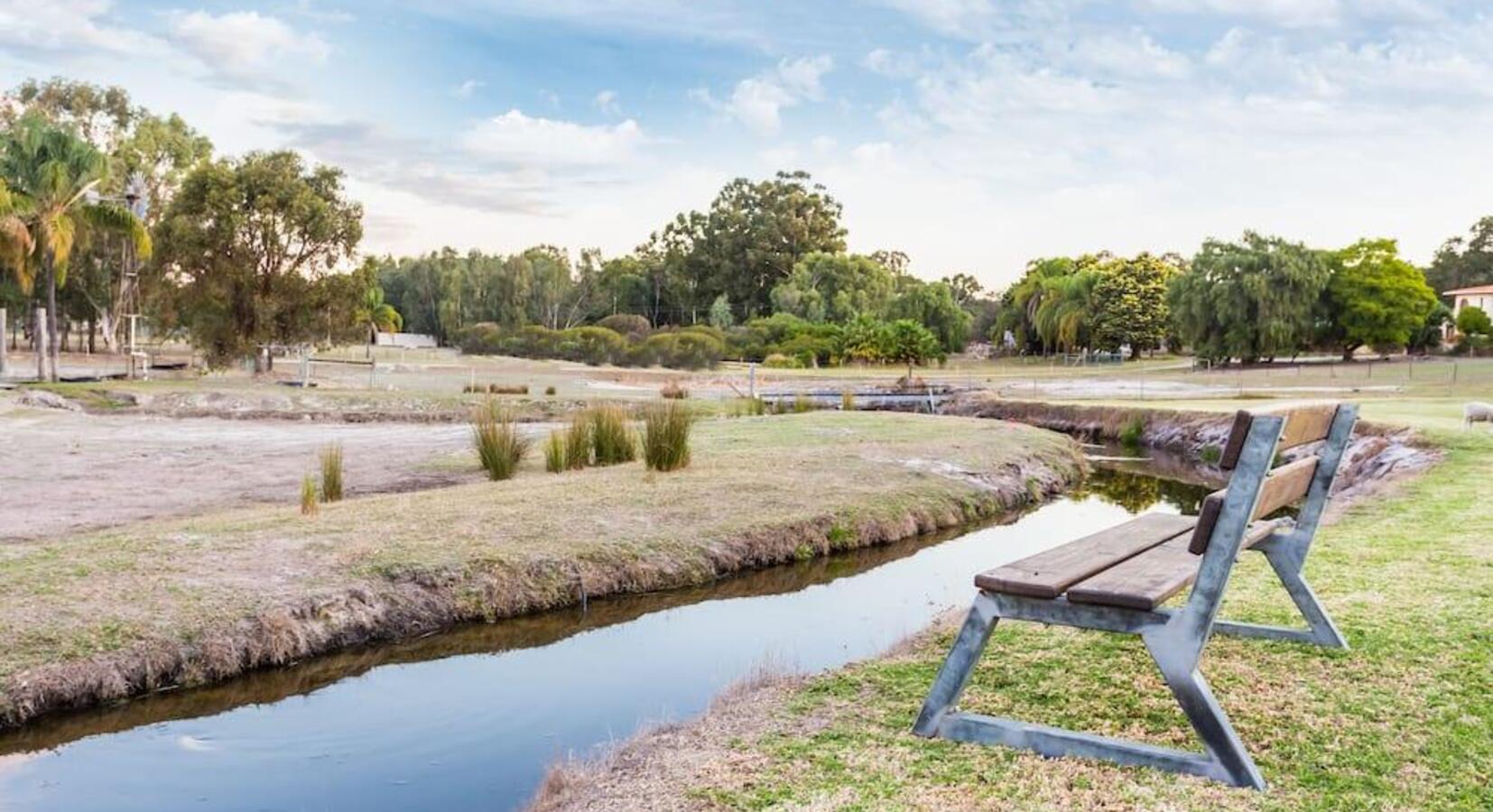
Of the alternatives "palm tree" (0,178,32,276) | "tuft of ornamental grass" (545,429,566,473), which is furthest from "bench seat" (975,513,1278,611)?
"palm tree" (0,178,32,276)

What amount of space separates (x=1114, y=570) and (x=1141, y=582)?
Result: 309 millimetres

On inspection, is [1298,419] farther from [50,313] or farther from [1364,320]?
[1364,320]

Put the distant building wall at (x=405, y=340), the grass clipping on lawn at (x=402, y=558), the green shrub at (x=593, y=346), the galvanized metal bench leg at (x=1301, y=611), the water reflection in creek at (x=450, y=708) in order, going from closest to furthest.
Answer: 1. the galvanized metal bench leg at (x=1301, y=611)
2. the water reflection in creek at (x=450, y=708)
3. the grass clipping on lawn at (x=402, y=558)
4. the green shrub at (x=593, y=346)
5. the distant building wall at (x=405, y=340)

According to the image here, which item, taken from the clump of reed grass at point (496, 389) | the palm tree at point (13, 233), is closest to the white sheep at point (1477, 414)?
the clump of reed grass at point (496, 389)

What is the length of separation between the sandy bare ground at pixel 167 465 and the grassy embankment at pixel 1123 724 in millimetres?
8548

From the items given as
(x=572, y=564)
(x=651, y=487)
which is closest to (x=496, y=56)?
(x=651, y=487)

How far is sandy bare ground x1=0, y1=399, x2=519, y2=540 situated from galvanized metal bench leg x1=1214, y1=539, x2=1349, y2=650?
10.3 meters

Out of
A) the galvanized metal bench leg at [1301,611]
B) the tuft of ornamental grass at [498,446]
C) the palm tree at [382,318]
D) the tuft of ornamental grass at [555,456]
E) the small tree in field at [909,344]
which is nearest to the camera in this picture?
the galvanized metal bench leg at [1301,611]

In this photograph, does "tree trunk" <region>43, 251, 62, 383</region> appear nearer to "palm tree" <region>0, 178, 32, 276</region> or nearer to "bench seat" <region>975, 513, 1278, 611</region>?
"palm tree" <region>0, 178, 32, 276</region>

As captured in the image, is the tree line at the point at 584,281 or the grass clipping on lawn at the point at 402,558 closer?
the grass clipping on lawn at the point at 402,558

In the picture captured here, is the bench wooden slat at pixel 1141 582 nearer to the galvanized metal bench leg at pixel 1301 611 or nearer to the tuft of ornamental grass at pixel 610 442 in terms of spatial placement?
the galvanized metal bench leg at pixel 1301 611

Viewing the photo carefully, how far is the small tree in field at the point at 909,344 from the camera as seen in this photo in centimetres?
6806

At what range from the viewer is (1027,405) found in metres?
34.2

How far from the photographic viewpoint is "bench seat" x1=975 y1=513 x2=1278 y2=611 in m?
4.13
